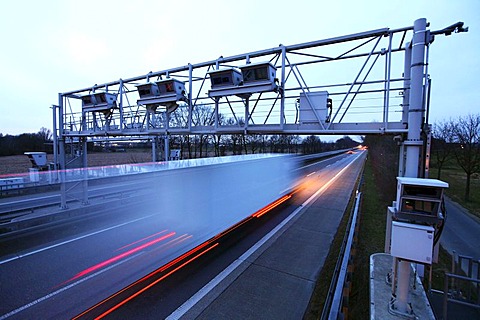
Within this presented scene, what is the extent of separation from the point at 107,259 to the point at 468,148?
27.5m

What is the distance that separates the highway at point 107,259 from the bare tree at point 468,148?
64.1ft

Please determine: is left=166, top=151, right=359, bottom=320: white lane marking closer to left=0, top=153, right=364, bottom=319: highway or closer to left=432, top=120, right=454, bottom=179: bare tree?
left=0, top=153, right=364, bottom=319: highway

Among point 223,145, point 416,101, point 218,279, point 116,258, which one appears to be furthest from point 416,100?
point 223,145

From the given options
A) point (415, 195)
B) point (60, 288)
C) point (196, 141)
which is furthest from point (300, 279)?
point (196, 141)

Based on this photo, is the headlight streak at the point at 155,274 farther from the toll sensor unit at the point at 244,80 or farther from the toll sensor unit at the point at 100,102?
the toll sensor unit at the point at 100,102

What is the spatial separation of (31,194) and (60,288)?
4.27 m

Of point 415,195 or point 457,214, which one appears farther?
point 457,214

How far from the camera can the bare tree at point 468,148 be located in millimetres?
19562

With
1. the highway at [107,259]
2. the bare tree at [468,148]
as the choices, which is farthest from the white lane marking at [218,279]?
the bare tree at [468,148]

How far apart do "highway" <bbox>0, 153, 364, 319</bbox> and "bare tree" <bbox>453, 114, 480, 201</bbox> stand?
19533 millimetres

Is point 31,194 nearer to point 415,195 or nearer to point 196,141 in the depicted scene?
point 415,195

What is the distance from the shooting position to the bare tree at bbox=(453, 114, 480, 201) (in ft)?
64.2

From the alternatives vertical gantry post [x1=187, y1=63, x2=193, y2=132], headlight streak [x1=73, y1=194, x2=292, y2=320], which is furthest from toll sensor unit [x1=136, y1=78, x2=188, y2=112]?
headlight streak [x1=73, y1=194, x2=292, y2=320]

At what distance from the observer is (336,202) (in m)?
15.6
